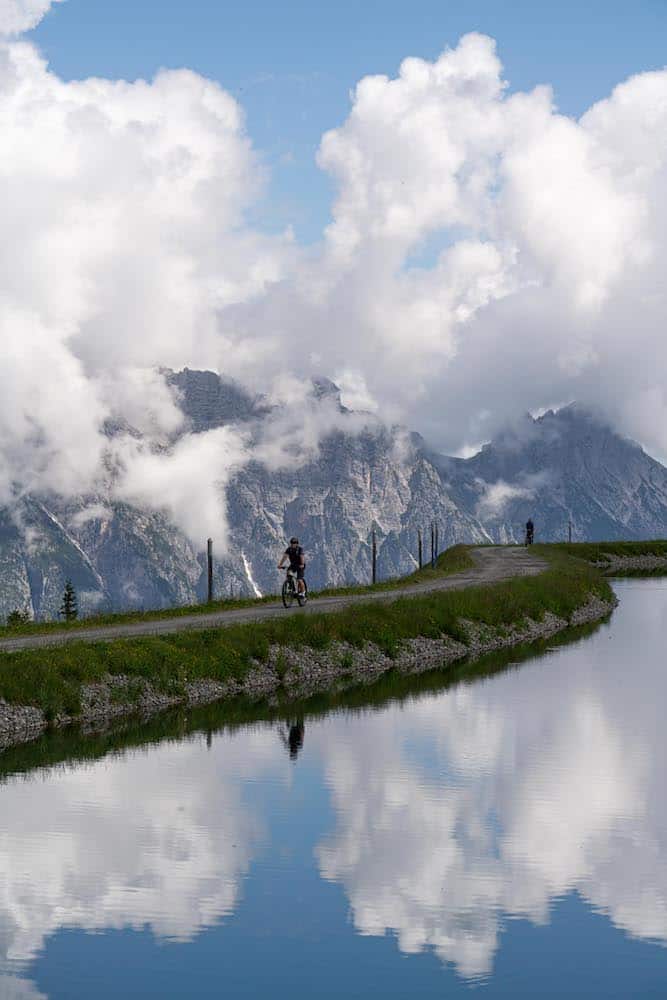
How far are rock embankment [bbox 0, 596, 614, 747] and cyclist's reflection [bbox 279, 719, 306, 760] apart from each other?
15.9 ft

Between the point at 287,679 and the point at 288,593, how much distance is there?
52.2ft

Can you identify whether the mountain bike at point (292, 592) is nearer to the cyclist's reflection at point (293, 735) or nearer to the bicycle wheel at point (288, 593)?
the bicycle wheel at point (288, 593)

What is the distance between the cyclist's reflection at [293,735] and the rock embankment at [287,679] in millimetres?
4847

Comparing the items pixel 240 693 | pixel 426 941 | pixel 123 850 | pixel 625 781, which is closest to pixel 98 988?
pixel 426 941

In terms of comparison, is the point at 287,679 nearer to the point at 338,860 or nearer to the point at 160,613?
the point at 160,613

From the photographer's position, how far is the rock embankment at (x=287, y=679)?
39084mm

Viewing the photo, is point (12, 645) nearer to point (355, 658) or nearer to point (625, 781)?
point (355, 658)

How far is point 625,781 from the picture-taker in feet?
103

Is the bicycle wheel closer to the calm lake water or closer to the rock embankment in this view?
the rock embankment

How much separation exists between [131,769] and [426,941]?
46.7 ft

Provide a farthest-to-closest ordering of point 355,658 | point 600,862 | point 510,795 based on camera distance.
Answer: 1. point 355,658
2. point 510,795
3. point 600,862

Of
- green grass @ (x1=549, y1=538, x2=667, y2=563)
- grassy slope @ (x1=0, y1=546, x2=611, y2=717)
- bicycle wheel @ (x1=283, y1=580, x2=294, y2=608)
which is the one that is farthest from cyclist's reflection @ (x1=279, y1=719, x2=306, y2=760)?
green grass @ (x1=549, y1=538, x2=667, y2=563)

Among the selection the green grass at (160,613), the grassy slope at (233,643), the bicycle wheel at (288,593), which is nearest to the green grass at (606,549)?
the green grass at (160,613)

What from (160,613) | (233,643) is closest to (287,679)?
(233,643)
